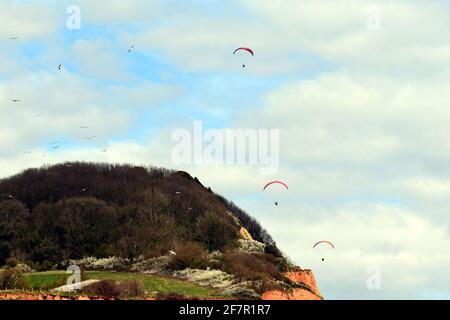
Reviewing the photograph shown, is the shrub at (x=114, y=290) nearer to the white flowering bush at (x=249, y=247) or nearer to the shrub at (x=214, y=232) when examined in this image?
the white flowering bush at (x=249, y=247)

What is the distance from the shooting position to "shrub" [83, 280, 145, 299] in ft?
173

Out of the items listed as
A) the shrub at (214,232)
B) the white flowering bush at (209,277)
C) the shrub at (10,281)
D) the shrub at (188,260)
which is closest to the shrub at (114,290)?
the shrub at (10,281)

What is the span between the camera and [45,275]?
79312 mm

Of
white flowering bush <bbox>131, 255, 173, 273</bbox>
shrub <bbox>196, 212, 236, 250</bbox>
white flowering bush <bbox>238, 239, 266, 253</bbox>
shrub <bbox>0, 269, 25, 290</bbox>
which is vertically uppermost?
shrub <bbox>196, 212, 236, 250</bbox>

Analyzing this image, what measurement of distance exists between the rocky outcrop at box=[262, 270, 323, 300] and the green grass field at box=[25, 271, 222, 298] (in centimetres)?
619

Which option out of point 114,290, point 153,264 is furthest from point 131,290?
point 153,264

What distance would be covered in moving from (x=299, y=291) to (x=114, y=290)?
29039 millimetres

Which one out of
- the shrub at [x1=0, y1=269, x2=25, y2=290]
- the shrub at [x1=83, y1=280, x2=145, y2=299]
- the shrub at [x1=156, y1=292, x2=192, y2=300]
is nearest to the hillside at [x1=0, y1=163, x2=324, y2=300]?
the shrub at [x1=156, y1=292, x2=192, y2=300]

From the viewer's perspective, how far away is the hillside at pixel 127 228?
8188 centimetres

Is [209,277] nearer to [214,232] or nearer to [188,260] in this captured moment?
[188,260]

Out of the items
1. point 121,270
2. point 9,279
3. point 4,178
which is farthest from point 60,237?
point 9,279

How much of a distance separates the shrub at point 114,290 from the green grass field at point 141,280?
1.99 m

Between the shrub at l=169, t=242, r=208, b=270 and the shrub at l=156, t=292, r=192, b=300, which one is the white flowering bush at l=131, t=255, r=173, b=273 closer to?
the shrub at l=169, t=242, r=208, b=270
